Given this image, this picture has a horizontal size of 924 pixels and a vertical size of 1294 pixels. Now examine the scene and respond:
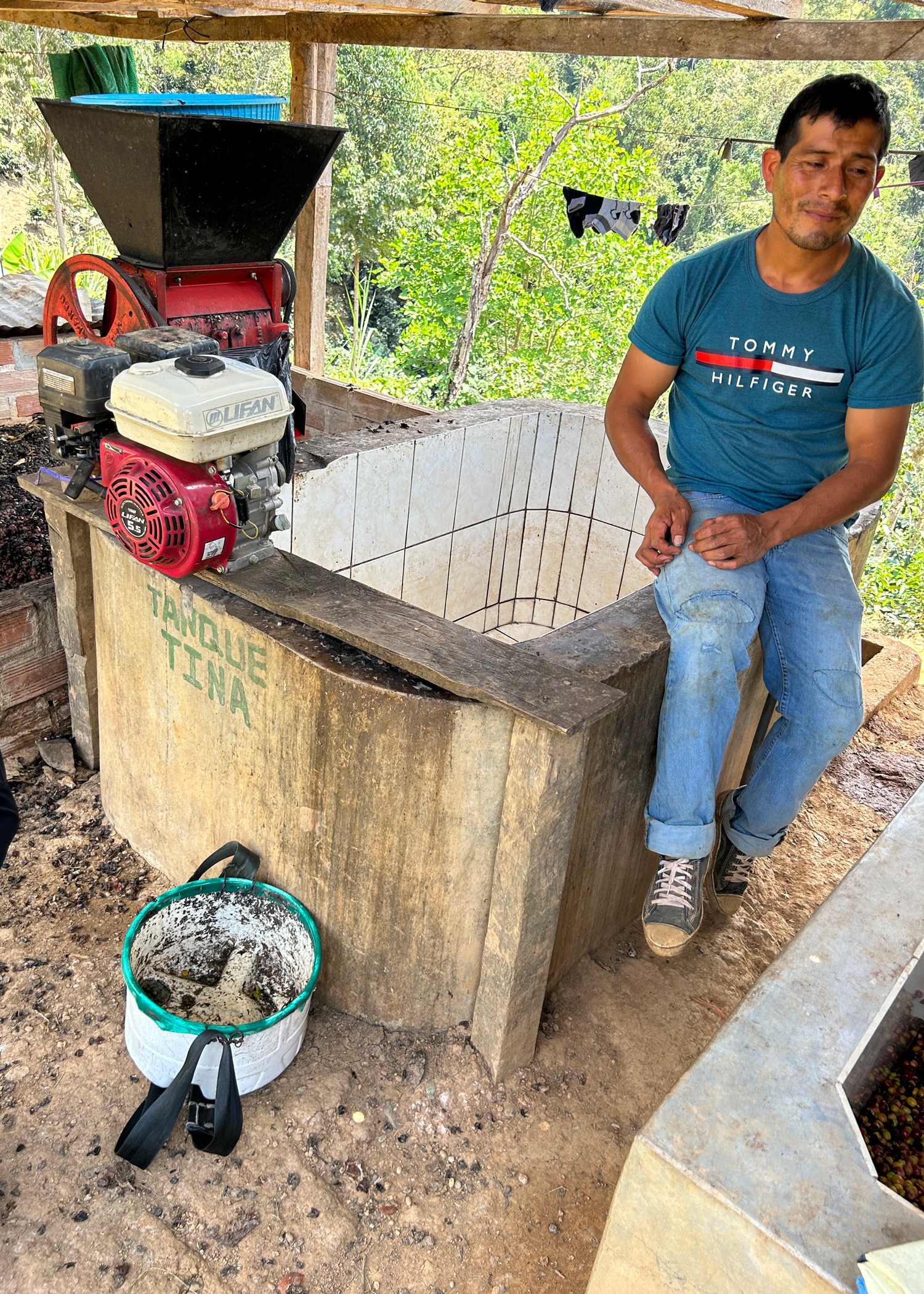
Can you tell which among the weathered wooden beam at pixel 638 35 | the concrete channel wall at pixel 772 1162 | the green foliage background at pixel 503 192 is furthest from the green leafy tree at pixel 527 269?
the concrete channel wall at pixel 772 1162

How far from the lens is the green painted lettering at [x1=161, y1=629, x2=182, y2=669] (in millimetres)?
2281

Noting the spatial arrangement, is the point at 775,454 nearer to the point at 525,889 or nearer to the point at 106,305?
the point at 525,889

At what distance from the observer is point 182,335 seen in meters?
2.18

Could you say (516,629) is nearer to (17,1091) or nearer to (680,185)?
(17,1091)

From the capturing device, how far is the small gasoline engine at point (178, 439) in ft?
6.27

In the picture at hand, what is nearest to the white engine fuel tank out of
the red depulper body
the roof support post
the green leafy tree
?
the red depulper body

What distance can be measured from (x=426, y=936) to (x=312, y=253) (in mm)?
3816

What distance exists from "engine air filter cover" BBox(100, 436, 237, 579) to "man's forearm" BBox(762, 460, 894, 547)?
121 cm

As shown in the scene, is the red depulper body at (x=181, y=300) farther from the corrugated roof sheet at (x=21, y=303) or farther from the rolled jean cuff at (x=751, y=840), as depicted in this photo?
the rolled jean cuff at (x=751, y=840)

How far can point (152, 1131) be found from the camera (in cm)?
186

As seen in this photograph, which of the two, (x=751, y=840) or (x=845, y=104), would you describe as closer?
(x=845, y=104)

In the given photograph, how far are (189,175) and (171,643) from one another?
1.11 meters

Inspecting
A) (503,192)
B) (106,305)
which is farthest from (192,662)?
(503,192)

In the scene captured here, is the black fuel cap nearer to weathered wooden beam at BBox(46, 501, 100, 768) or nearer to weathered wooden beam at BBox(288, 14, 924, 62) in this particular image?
weathered wooden beam at BBox(46, 501, 100, 768)
